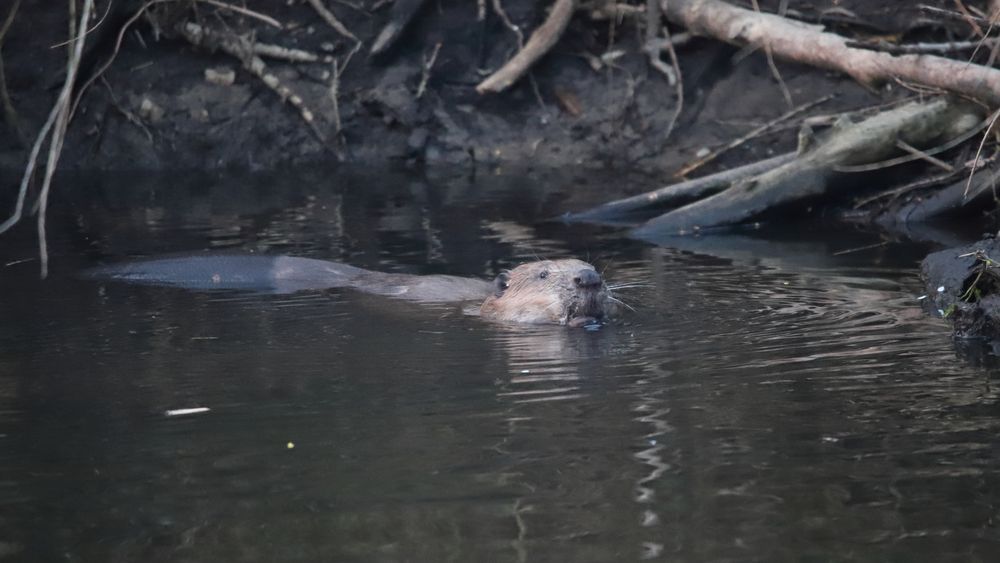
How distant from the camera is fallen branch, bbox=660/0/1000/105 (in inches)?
340

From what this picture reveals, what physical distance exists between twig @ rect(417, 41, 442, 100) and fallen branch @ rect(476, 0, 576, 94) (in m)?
0.60

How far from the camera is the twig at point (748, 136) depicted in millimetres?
11344

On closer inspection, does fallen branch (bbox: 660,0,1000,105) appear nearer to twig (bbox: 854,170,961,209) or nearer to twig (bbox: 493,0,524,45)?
twig (bbox: 854,170,961,209)

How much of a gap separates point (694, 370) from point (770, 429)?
966 mm

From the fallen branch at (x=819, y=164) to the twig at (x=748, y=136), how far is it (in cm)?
173

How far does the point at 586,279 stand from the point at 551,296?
0.97ft

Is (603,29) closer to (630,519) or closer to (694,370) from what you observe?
(694,370)

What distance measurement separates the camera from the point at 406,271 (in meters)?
8.41

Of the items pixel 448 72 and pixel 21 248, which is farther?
pixel 448 72

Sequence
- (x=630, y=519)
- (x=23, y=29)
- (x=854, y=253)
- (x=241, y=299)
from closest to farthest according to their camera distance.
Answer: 1. (x=630, y=519)
2. (x=241, y=299)
3. (x=854, y=253)
4. (x=23, y=29)

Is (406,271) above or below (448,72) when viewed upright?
below

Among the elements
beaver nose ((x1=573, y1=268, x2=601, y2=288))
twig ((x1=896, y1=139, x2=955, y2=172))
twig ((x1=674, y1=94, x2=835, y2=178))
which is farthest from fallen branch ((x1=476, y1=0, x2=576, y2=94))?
beaver nose ((x1=573, y1=268, x2=601, y2=288))

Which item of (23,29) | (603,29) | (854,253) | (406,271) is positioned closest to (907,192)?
(854,253)

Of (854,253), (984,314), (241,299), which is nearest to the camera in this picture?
(984,314)
